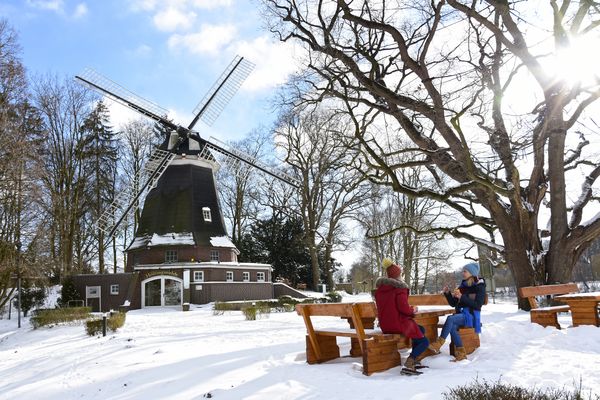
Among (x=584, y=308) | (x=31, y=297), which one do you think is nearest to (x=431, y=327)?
(x=584, y=308)

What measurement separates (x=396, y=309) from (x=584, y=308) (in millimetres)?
4686

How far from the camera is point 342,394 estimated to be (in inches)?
211

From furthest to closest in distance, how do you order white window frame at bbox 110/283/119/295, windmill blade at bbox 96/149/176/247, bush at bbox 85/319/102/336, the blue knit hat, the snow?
windmill blade at bbox 96/149/176/247 < the snow < white window frame at bbox 110/283/119/295 < bush at bbox 85/319/102/336 < the blue knit hat

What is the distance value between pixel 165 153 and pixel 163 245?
269 inches

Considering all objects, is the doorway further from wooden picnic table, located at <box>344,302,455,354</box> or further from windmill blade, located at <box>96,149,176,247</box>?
wooden picnic table, located at <box>344,302,455,354</box>

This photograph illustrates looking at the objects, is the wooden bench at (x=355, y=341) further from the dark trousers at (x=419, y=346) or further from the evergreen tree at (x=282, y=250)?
the evergreen tree at (x=282, y=250)

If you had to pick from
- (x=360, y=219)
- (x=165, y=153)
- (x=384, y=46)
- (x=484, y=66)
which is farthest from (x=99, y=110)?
(x=484, y=66)

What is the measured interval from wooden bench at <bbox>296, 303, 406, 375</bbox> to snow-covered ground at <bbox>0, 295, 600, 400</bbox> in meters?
0.16

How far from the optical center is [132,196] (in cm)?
3609

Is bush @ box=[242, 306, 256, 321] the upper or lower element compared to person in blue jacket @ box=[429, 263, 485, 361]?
lower

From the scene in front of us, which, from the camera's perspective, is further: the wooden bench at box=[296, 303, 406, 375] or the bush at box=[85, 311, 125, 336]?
the bush at box=[85, 311, 125, 336]

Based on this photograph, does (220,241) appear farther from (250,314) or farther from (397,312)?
(397,312)

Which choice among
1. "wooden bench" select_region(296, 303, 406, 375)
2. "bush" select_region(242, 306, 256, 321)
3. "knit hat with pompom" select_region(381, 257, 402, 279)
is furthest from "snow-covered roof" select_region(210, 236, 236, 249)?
"knit hat with pompom" select_region(381, 257, 402, 279)

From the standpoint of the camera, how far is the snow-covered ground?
5.54 m
